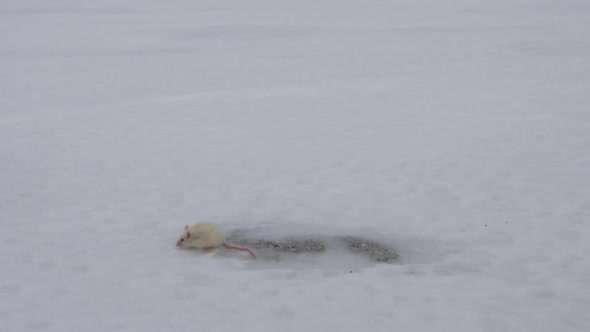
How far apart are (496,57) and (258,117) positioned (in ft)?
15.6

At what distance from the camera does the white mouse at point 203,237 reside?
157 inches

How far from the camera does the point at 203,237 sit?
3.99 meters

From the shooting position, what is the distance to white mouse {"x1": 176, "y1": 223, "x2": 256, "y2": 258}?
13.1 feet

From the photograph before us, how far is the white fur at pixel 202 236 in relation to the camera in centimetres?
399

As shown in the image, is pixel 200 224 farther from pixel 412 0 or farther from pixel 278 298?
pixel 412 0

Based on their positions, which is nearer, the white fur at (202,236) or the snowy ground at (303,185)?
the snowy ground at (303,185)

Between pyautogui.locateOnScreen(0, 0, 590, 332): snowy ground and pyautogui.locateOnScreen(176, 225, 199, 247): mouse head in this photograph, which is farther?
pyautogui.locateOnScreen(176, 225, 199, 247): mouse head

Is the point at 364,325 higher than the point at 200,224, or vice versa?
the point at 200,224

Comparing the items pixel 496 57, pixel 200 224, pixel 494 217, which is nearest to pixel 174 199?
pixel 200 224

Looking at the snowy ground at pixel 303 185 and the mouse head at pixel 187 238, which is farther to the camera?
the mouse head at pixel 187 238

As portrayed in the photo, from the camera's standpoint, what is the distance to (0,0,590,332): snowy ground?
11.2ft

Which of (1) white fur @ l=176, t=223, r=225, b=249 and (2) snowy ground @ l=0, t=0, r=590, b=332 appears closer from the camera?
(2) snowy ground @ l=0, t=0, r=590, b=332

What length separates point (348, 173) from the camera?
5.48 metres

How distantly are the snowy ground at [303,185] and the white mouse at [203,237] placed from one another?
0.06m
